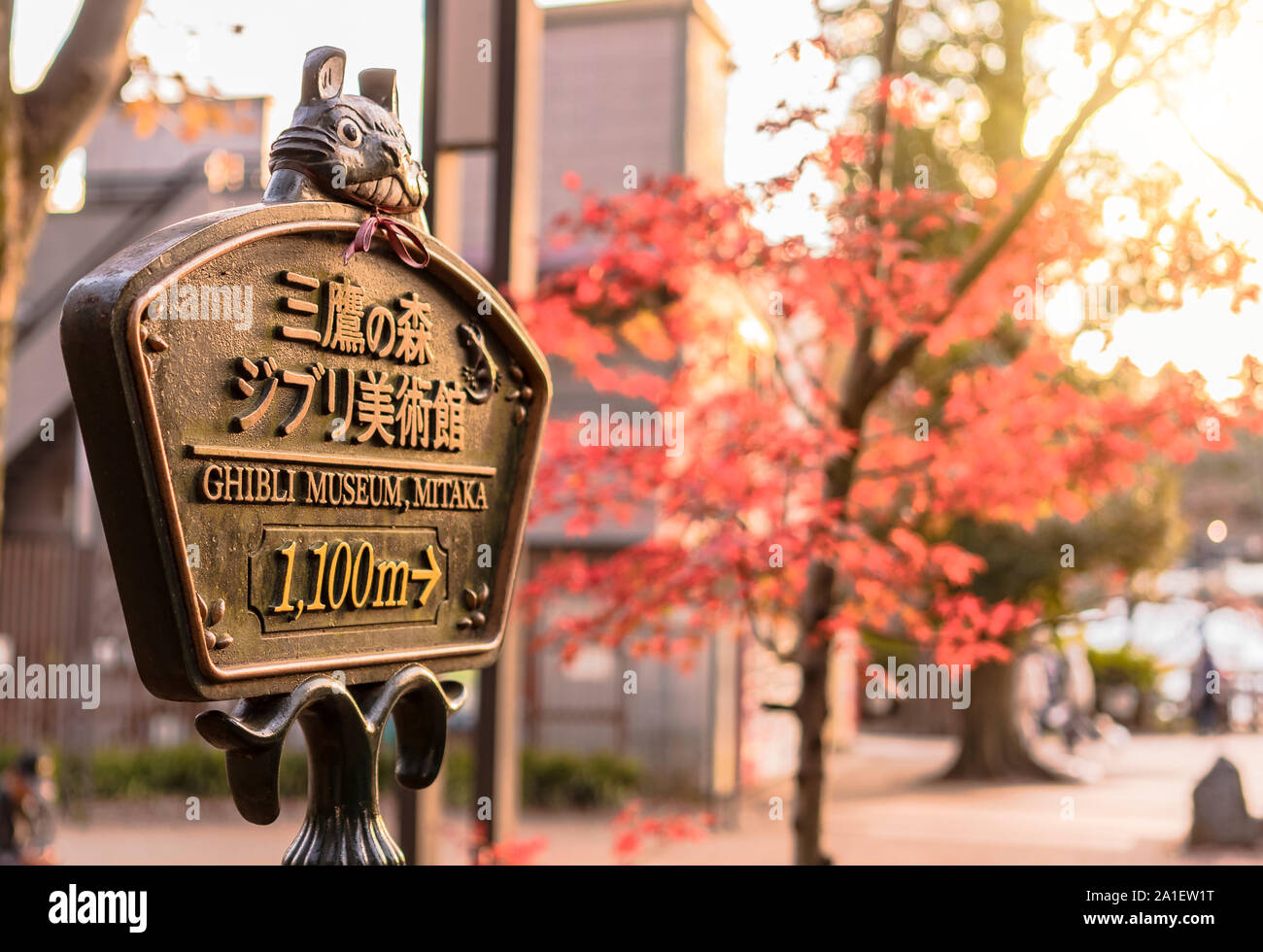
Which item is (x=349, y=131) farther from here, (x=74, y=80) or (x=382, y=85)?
(x=74, y=80)

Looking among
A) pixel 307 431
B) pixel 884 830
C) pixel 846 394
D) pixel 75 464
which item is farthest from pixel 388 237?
pixel 75 464

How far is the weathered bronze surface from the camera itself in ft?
6.55

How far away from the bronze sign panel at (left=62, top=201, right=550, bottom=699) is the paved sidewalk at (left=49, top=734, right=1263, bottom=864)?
689 centimetres

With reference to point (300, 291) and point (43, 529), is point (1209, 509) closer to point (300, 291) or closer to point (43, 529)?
point (43, 529)

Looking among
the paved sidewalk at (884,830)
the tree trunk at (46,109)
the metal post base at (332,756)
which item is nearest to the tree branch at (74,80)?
the tree trunk at (46,109)

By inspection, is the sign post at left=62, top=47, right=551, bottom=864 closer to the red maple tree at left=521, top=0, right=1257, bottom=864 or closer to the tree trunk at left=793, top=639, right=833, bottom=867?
the red maple tree at left=521, top=0, right=1257, bottom=864

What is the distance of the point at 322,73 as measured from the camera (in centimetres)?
236

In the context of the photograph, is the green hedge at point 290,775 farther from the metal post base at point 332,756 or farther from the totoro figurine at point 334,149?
the totoro figurine at point 334,149

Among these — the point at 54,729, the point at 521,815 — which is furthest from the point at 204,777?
the point at 521,815

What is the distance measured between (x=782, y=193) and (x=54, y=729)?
36.2ft

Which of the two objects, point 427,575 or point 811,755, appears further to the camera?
point 811,755

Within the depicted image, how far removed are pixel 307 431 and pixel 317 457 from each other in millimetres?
54

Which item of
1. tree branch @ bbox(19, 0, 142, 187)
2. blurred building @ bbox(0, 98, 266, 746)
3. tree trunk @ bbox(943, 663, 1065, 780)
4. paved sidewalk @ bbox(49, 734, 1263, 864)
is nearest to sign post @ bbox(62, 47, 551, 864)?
tree branch @ bbox(19, 0, 142, 187)

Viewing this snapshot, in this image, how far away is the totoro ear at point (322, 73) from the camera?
235 centimetres
